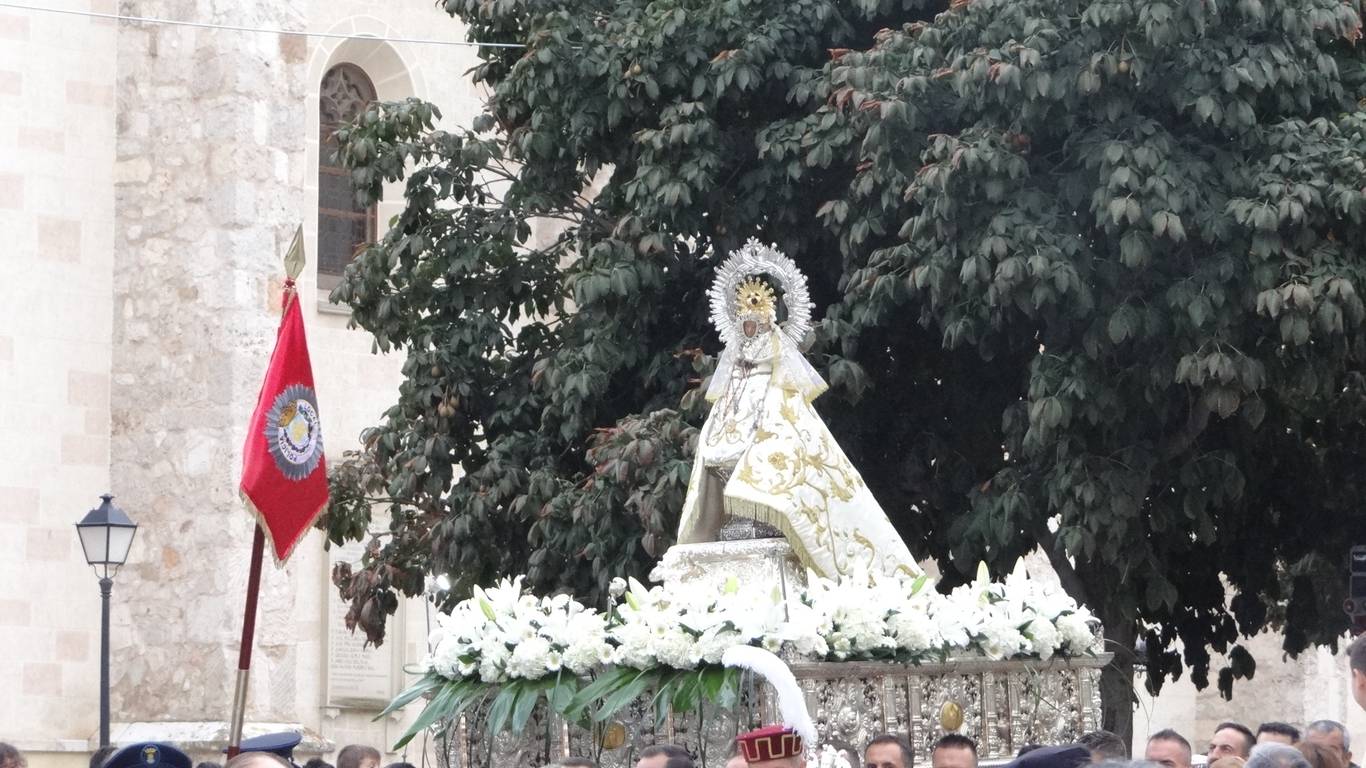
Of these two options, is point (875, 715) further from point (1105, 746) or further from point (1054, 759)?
point (1054, 759)

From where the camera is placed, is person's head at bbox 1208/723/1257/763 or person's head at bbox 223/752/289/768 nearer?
person's head at bbox 223/752/289/768

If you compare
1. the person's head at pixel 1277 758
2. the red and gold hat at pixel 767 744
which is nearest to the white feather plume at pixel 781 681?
the red and gold hat at pixel 767 744

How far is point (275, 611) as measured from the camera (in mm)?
20984

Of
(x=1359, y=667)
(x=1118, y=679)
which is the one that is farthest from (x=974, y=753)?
(x=1118, y=679)

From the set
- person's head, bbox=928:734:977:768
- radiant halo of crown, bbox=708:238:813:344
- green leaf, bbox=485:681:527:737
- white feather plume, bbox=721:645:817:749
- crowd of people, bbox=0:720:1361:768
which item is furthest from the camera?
radiant halo of crown, bbox=708:238:813:344

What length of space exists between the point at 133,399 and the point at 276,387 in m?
7.71

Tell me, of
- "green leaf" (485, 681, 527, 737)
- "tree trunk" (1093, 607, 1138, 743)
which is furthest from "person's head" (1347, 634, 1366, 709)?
"tree trunk" (1093, 607, 1138, 743)

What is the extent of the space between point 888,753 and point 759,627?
1380 mm

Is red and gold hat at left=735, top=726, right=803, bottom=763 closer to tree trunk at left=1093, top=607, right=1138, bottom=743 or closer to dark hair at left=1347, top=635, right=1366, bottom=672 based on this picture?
dark hair at left=1347, top=635, right=1366, bottom=672

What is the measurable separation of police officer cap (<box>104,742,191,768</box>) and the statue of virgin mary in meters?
4.54

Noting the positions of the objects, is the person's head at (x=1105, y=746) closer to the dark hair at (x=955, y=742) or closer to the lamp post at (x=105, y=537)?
the dark hair at (x=955, y=742)

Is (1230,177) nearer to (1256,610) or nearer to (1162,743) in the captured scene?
(1256,610)

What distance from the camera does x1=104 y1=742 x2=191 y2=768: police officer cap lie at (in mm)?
7969

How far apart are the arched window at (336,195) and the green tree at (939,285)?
3.96 m
